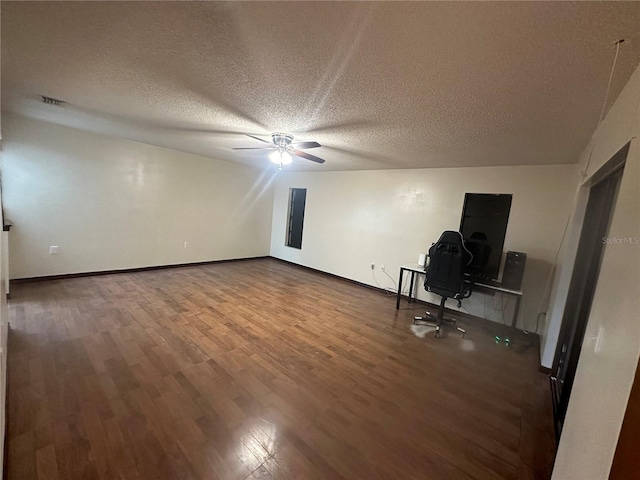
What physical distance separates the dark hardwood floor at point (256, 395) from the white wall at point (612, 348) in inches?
28.8

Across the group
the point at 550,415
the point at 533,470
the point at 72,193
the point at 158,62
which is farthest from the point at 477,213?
the point at 72,193

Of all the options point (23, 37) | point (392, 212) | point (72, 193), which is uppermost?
point (23, 37)

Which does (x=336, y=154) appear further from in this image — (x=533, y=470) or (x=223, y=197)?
(x=533, y=470)

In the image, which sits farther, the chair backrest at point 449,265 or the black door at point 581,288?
the chair backrest at point 449,265

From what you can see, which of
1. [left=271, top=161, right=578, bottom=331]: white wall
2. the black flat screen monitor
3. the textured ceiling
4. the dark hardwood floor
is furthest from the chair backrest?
the textured ceiling

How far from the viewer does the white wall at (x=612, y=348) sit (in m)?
0.82

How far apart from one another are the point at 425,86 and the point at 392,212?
322 cm

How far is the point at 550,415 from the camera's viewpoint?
2.09 meters

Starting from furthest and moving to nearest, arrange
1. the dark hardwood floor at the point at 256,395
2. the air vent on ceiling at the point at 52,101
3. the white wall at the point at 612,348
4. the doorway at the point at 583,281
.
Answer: the air vent on ceiling at the point at 52,101 < the doorway at the point at 583,281 < the dark hardwood floor at the point at 256,395 < the white wall at the point at 612,348

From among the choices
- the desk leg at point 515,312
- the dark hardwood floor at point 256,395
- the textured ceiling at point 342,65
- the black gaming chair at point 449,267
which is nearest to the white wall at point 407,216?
the desk leg at point 515,312

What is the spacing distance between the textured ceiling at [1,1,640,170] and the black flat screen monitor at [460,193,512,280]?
101 centimetres

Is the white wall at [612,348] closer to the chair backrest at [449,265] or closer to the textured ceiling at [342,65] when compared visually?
the textured ceiling at [342,65]

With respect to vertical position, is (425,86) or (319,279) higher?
(425,86)

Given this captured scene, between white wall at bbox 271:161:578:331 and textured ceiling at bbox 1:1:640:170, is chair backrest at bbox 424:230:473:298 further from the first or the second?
textured ceiling at bbox 1:1:640:170
